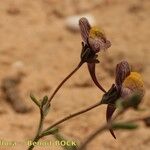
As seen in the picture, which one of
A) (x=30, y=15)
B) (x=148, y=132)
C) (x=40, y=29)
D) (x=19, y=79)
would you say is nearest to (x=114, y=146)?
(x=148, y=132)

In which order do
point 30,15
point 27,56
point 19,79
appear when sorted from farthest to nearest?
point 30,15
point 27,56
point 19,79

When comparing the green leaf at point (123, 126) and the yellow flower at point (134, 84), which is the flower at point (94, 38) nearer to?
the yellow flower at point (134, 84)

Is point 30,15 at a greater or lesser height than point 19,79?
greater

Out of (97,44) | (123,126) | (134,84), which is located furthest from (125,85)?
(123,126)

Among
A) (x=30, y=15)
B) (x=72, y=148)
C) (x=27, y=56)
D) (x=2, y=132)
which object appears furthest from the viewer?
(x=30, y=15)

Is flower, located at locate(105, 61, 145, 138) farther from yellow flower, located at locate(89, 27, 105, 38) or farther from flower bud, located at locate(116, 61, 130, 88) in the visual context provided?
yellow flower, located at locate(89, 27, 105, 38)

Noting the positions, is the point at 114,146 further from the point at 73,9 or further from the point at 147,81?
the point at 73,9

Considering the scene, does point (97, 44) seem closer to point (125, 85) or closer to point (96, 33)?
point (96, 33)
